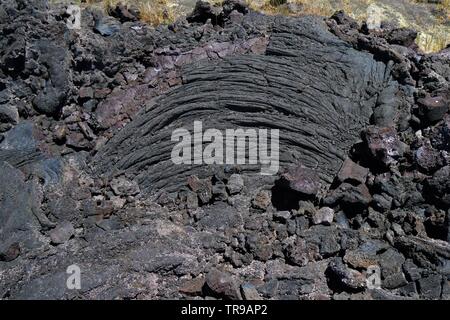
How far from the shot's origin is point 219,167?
5934mm

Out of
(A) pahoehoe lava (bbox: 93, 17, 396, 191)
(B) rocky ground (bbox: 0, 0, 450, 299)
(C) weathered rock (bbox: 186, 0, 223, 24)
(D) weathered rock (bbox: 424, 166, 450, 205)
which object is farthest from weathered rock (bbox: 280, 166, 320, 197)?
(C) weathered rock (bbox: 186, 0, 223, 24)

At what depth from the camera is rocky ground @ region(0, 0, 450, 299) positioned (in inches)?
194

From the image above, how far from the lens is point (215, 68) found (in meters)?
6.30

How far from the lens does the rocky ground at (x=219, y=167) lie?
16.2 ft

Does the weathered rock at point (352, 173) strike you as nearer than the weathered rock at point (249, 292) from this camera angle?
No

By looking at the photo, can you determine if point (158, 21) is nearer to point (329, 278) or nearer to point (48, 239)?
point (48, 239)

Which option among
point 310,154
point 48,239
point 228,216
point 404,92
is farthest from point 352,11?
point 48,239

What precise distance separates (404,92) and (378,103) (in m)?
0.36

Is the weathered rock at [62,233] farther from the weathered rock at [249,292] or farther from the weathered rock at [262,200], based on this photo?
the weathered rock at [262,200]

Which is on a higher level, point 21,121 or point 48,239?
point 21,121

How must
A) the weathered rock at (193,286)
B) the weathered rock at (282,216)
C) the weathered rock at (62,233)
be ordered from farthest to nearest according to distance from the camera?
the weathered rock at (282,216), the weathered rock at (62,233), the weathered rock at (193,286)

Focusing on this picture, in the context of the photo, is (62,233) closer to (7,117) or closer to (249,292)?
(7,117)

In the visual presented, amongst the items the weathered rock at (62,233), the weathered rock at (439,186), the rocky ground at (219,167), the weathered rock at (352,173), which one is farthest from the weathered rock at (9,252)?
the weathered rock at (439,186)
